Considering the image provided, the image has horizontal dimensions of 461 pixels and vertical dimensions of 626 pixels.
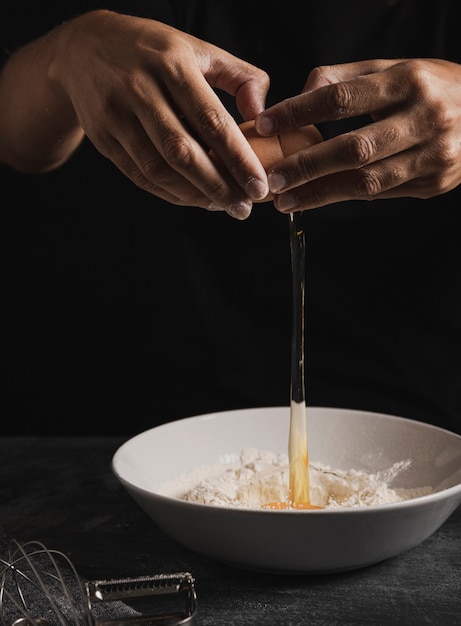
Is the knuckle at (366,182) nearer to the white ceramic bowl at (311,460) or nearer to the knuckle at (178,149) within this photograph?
the knuckle at (178,149)

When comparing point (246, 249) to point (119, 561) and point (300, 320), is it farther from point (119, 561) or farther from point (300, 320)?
point (119, 561)

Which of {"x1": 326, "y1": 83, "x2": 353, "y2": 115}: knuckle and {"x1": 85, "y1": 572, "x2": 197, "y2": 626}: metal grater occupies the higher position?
{"x1": 326, "y1": 83, "x2": 353, "y2": 115}: knuckle

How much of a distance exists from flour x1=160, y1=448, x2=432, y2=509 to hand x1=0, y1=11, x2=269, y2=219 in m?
0.30

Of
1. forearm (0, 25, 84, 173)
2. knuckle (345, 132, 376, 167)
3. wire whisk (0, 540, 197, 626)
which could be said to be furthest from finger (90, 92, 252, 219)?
wire whisk (0, 540, 197, 626)

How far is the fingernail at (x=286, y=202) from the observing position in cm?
79

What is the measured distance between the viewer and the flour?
825 mm

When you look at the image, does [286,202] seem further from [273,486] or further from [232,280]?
[232,280]

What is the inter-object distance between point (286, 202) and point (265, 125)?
0.26ft

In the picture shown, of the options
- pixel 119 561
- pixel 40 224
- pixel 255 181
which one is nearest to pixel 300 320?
pixel 255 181

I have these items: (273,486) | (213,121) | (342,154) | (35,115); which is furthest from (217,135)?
(35,115)

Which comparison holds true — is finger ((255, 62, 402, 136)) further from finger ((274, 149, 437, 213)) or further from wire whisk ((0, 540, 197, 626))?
wire whisk ((0, 540, 197, 626))

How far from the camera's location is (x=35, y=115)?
1207mm

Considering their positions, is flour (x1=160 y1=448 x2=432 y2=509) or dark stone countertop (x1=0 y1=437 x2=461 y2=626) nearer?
dark stone countertop (x1=0 y1=437 x2=461 y2=626)

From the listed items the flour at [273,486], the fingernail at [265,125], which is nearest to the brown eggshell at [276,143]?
the fingernail at [265,125]
